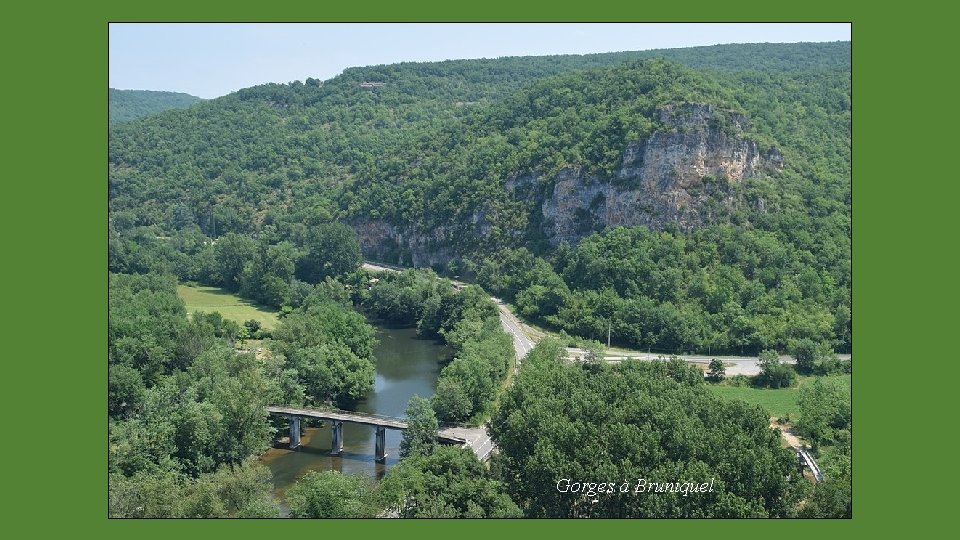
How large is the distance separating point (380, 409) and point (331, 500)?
772 inches

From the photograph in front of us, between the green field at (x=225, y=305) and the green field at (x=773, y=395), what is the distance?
30989 millimetres

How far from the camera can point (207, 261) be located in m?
82.8

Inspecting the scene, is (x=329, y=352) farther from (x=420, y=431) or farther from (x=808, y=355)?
(x=808, y=355)

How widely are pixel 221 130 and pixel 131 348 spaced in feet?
275

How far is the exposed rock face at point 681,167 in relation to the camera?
7988 cm

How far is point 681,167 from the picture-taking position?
80500 mm

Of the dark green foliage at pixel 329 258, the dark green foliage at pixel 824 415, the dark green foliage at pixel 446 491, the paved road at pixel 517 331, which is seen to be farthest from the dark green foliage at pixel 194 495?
the dark green foliage at pixel 329 258

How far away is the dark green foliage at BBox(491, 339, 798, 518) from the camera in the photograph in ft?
115

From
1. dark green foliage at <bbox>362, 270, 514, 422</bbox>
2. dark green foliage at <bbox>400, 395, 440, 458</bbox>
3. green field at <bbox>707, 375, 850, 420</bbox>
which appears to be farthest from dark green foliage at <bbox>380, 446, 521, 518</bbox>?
green field at <bbox>707, 375, 850, 420</bbox>

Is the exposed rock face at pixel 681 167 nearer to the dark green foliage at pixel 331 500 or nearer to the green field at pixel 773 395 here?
the green field at pixel 773 395

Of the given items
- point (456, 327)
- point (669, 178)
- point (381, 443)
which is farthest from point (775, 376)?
point (381, 443)

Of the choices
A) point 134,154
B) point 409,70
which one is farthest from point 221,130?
point 409,70

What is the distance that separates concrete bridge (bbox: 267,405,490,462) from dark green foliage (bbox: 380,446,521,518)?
7748 mm

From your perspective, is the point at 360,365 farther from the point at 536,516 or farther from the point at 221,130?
the point at 221,130
